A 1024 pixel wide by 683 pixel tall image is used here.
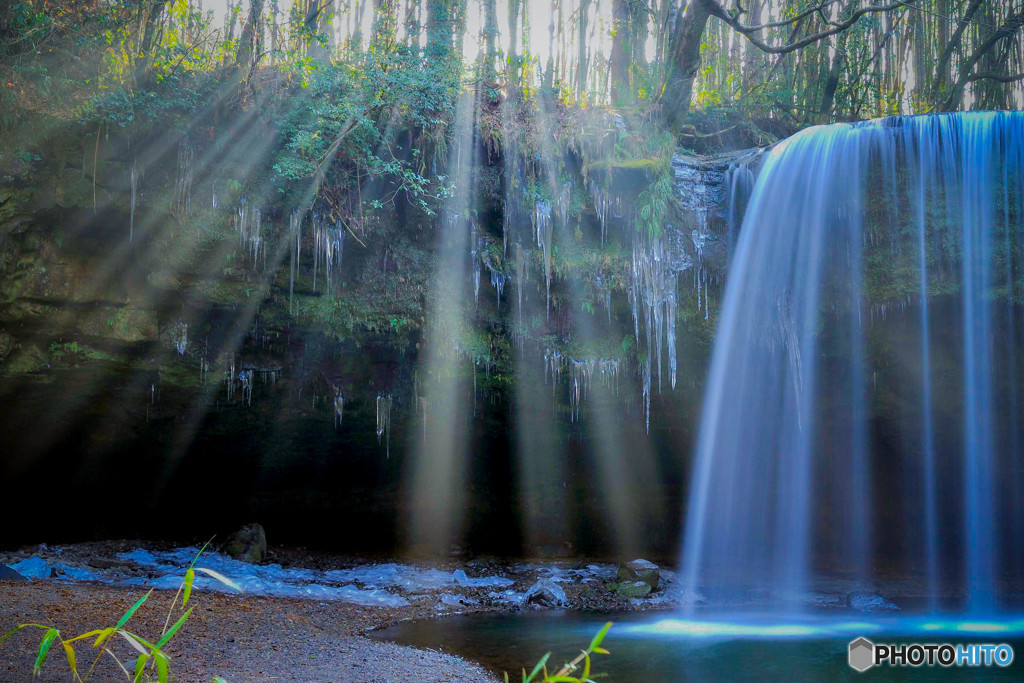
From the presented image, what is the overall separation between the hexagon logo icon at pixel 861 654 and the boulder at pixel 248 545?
7682 mm

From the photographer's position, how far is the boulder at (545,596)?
27.4 ft

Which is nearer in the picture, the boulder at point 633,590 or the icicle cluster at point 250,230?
the icicle cluster at point 250,230

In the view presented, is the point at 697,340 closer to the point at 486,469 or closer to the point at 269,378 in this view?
the point at 486,469

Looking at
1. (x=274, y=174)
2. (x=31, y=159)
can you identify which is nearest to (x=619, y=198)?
(x=274, y=174)

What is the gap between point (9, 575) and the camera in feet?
22.7

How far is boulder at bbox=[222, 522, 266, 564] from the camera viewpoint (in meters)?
9.54

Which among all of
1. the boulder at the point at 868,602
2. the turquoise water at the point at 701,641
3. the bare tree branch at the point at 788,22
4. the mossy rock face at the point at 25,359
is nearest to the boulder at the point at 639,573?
the turquoise water at the point at 701,641

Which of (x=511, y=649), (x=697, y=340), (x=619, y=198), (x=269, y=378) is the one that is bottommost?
(x=511, y=649)

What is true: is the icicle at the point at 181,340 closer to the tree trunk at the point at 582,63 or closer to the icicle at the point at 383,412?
the icicle at the point at 383,412

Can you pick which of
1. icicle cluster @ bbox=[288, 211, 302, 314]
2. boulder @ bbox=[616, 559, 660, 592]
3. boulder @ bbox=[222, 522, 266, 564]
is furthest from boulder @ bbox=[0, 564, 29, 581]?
boulder @ bbox=[616, 559, 660, 592]

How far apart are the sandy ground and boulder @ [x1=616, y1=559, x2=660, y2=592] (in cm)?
411

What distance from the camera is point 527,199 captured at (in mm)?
9148

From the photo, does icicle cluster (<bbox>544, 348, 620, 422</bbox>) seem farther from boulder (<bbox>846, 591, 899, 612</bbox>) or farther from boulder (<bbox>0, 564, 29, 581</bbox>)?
boulder (<bbox>0, 564, 29, 581</bbox>)

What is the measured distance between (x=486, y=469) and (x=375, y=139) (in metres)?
5.44
